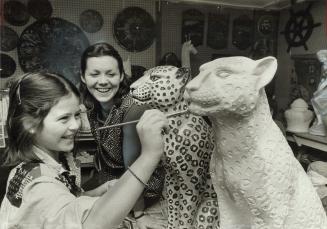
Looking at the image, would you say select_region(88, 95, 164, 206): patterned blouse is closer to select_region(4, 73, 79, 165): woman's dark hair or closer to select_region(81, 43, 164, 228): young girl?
select_region(81, 43, 164, 228): young girl

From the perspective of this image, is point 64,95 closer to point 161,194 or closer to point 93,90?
point 93,90

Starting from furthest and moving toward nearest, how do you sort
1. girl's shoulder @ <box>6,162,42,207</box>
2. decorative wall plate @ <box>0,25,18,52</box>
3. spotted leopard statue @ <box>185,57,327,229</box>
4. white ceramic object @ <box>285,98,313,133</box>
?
1. white ceramic object @ <box>285,98,313,133</box>
2. decorative wall plate @ <box>0,25,18,52</box>
3. girl's shoulder @ <box>6,162,42,207</box>
4. spotted leopard statue @ <box>185,57,327,229</box>

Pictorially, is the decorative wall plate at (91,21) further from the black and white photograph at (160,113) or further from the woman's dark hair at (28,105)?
the woman's dark hair at (28,105)

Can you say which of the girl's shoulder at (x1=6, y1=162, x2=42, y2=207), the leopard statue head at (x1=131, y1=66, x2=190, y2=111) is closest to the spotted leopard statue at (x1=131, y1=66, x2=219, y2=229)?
the leopard statue head at (x1=131, y1=66, x2=190, y2=111)

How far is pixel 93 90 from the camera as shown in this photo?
78cm

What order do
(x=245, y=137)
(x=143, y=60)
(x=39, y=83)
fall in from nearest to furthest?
1. (x=245, y=137)
2. (x=39, y=83)
3. (x=143, y=60)

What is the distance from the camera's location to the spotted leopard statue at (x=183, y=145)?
71cm

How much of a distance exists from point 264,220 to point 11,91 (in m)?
0.57

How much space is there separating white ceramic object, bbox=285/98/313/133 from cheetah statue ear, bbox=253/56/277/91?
0.33m

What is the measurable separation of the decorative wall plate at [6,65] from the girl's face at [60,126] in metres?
0.17

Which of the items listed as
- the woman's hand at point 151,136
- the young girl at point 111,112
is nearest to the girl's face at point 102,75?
the young girl at point 111,112

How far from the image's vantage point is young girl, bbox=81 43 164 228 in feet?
2.51

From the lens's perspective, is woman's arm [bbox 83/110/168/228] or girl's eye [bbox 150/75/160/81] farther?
girl's eye [bbox 150/75/160/81]

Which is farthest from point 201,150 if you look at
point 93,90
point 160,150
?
point 93,90
